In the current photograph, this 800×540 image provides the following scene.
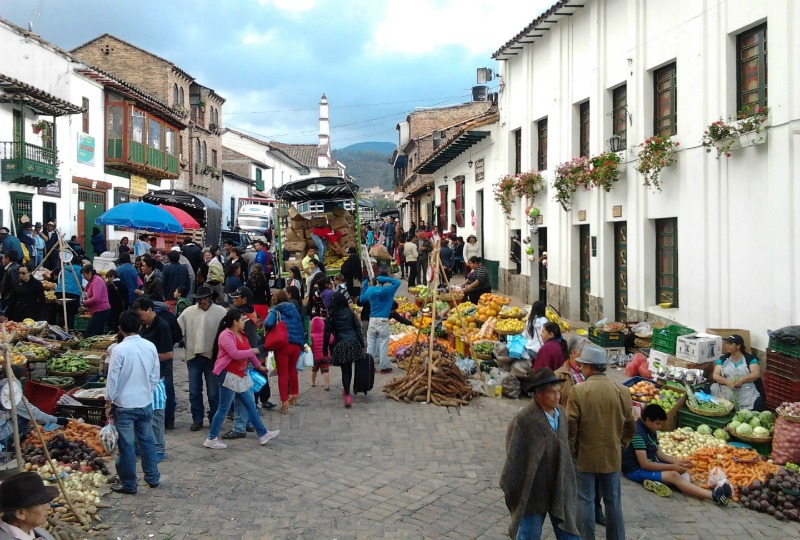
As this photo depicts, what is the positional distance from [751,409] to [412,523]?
16.9 ft

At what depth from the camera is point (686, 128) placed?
12.4 metres

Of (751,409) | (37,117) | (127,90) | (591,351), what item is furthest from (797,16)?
(127,90)

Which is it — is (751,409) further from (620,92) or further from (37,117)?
(37,117)

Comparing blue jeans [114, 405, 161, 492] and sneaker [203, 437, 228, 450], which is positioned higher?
blue jeans [114, 405, 161, 492]

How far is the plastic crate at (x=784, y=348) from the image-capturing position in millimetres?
9031

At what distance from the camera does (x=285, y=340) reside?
32.8 feet

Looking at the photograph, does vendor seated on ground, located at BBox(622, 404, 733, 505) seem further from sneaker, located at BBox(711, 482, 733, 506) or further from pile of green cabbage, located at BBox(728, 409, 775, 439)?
pile of green cabbage, located at BBox(728, 409, 775, 439)

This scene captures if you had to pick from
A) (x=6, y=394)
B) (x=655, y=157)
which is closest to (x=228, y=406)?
(x=6, y=394)

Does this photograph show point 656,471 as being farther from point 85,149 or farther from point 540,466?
point 85,149

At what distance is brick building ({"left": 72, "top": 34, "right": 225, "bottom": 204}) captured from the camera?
40.4 metres

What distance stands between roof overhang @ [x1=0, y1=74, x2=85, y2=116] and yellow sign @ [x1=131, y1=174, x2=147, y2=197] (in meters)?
8.24

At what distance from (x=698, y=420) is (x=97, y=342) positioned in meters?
9.13

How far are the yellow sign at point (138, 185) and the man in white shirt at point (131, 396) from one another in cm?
2778

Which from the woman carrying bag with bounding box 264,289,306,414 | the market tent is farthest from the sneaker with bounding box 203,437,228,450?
the market tent
